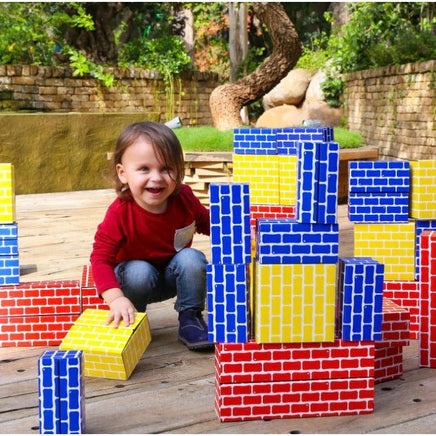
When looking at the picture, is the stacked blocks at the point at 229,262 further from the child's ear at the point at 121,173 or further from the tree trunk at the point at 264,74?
the tree trunk at the point at 264,74

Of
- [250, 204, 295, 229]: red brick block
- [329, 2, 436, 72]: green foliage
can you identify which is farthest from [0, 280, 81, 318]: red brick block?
[329, 2, 436, 72]: green foliage

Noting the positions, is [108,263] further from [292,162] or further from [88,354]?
[292,162]

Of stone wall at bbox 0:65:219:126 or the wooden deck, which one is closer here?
the wooden deck

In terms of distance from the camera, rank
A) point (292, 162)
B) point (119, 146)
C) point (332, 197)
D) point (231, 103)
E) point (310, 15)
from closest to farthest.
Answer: point (332, 197)
point (119, 146)
point (292, 162)
point (231, 103)
point (310, 15)

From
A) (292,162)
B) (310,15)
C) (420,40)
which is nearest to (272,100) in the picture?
(310,15)

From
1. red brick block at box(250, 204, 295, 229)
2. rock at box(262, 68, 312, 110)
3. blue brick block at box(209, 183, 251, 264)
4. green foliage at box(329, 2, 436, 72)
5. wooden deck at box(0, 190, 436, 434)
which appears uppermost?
green foliage at box(329, 2, 436, 72)

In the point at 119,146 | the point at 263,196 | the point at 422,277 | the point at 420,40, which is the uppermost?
the point at 420,40

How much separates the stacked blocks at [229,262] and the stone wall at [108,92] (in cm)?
882

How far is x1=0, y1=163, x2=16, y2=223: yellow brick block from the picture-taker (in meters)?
2.93

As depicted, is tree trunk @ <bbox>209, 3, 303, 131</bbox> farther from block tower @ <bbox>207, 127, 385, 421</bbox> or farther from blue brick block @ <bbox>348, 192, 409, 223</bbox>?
block tower @ <bbox>207, 127, 385, 421</bbox>

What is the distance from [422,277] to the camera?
8.21 feet

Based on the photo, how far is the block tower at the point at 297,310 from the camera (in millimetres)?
2023

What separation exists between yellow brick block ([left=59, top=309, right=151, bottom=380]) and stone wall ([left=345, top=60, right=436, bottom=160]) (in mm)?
5446

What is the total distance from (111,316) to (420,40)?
6818 millimetres
